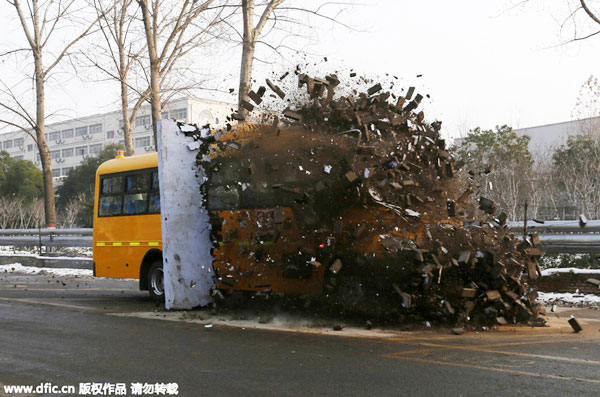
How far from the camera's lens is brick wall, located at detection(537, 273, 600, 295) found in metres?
11.4

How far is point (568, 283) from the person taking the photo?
11750 mm

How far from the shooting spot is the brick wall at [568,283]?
37.3ft

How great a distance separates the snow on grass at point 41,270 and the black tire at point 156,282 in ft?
27.3

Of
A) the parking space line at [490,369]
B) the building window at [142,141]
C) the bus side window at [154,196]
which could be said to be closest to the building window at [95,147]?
the building window at [142,141]

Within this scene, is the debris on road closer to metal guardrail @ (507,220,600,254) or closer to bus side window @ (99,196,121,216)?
metal guardrail @ (507,220,600,254)

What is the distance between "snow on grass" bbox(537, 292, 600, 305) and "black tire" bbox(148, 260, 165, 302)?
6920mm

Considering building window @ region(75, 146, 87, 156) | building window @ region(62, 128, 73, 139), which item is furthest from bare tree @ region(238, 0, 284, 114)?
building window @ region(62, 128, 73, 139)

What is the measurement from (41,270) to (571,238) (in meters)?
15.9

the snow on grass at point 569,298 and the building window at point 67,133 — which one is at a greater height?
the building window at point 67,133

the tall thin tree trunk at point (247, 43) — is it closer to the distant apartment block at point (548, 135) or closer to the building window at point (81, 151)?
the distant apartment block at point (548, 135)

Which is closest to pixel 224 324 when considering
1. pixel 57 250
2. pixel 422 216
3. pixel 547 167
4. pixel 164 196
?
pixel 164 196

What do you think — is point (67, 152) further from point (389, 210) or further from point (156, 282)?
point (389, 210)

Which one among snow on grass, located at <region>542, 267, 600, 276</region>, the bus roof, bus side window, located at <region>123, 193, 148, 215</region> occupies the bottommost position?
snow on grass, located at <region>542, 267, 600, 276</region>

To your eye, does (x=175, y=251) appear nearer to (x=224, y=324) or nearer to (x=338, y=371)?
(x=224, y=324)
